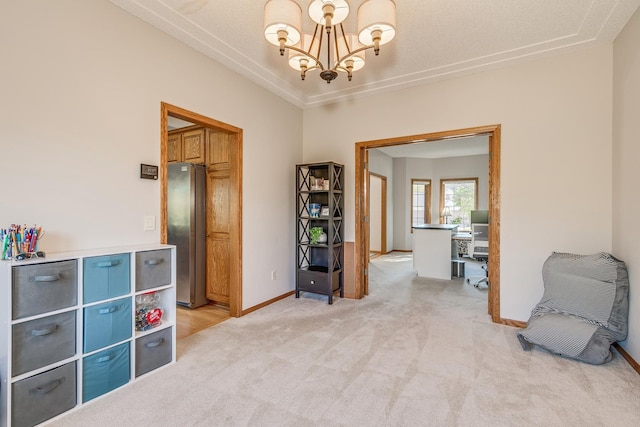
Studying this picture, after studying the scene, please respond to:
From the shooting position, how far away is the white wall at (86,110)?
5.83ft

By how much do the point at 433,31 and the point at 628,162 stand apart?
1.93 meters

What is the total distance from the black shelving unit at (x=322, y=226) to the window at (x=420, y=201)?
525 centimetres

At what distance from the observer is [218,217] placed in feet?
12.4

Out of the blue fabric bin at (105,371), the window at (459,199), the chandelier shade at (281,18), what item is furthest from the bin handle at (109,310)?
the window at (459,199)

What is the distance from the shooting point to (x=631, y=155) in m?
2.36

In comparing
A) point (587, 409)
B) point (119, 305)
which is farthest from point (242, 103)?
point (587, 409)

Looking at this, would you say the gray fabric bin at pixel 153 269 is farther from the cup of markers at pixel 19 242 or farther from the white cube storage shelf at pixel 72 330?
the cup of markers at pixel 19 242

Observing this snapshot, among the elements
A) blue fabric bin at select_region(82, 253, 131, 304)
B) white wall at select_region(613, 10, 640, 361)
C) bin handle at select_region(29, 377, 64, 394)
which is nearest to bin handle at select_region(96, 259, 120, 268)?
blue fabric bin at select_region(82, 253, 131, 304)

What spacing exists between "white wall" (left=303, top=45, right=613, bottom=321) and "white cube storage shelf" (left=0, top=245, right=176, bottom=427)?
3.33 metres

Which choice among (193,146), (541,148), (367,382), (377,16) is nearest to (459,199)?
(541,148)

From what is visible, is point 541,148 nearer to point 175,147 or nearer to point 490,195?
point 490,195

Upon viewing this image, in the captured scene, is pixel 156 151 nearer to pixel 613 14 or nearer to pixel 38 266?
pixel 38 266

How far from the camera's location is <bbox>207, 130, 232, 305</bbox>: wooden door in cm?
369

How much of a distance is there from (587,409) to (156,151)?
352cm
